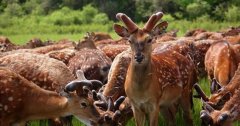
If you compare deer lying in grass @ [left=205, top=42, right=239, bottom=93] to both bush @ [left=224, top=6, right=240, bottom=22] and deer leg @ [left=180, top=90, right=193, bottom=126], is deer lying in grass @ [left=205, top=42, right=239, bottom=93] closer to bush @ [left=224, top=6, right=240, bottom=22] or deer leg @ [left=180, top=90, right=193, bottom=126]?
deer leg @ [left=180, top=90, right=193, bottom=126]

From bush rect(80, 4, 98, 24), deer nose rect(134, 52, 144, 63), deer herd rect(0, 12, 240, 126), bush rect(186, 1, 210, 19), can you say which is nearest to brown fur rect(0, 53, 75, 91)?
deer herd rect(0, 12, 240, 126)

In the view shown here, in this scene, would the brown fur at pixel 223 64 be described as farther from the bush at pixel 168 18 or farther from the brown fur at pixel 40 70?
the bush at pixel 168 18

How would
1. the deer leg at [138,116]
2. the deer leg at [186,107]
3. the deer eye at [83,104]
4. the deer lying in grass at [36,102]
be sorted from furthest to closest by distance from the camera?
the deer leg at [186,107] < the deer leg at [138,116] < the deer eye at [83,104] < the deer lying in grass at [36,102]

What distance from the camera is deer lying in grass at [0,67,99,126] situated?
6.91m

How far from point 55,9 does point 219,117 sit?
55.7 m

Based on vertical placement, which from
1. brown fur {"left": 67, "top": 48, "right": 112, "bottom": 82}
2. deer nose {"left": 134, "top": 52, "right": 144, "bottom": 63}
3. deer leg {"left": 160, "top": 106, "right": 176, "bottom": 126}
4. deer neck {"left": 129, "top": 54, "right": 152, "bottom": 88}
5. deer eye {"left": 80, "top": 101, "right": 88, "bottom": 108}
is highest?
deer nose {"left": 134, "top": 52, "right": 144, "bottom": 63}

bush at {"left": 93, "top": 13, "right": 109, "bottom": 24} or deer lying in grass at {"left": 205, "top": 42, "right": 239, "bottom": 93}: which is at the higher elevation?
deer lying in grass at {"left": 205, "top": 42, "right": 239, "bottom": 93}

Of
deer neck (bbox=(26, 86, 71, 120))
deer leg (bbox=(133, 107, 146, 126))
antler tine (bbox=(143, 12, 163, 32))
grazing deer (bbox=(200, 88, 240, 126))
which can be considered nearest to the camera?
grazing deer (bbox=(200, 88, 240, 126))

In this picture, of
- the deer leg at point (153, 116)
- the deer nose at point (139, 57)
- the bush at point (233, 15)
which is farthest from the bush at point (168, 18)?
the deer nose at point (139, 57)

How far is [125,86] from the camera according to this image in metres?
8.19

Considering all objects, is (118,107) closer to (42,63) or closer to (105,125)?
(105,125)

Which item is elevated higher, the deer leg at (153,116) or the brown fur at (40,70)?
the brown fur at (40,70)

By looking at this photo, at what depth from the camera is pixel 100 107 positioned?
7.90 meters

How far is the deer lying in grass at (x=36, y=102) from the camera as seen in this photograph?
22.7 feet
